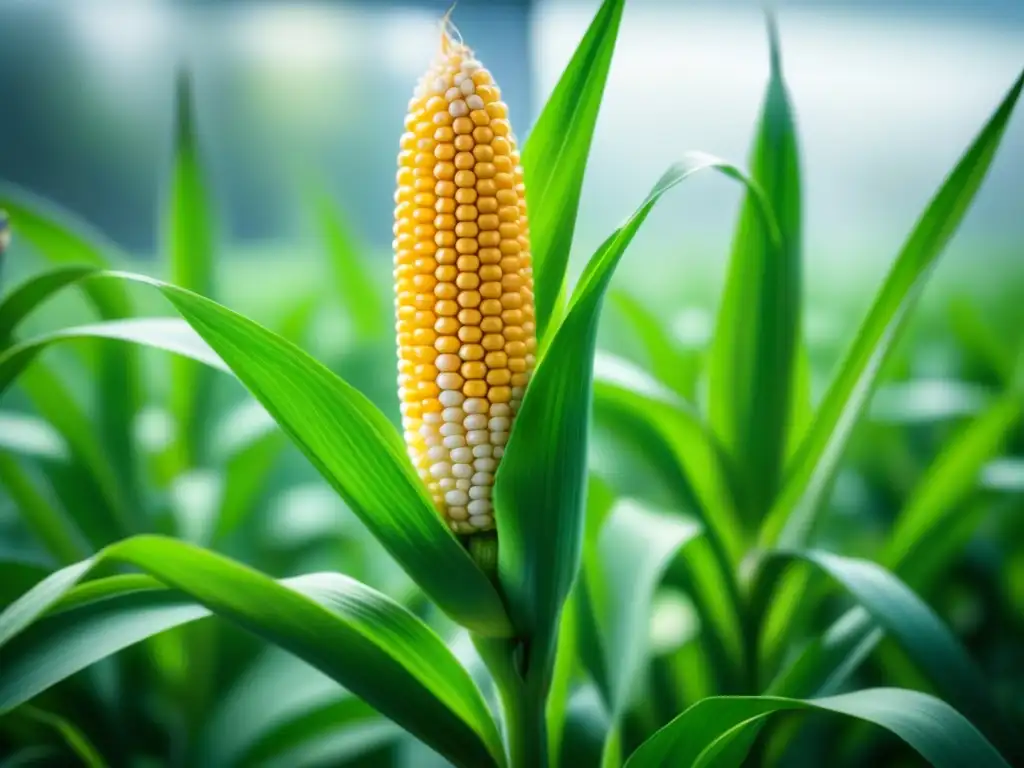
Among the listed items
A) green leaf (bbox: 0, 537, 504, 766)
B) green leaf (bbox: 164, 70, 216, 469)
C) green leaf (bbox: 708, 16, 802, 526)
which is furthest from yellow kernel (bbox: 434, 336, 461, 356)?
green leaf (bbox: 164, 70, 216, 469)

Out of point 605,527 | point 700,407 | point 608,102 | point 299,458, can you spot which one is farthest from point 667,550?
point 608,102

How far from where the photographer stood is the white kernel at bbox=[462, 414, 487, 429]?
479 millimetres

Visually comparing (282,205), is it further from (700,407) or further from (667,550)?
(667,550)

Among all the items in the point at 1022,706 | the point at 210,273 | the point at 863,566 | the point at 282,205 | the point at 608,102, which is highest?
the point at 608,102

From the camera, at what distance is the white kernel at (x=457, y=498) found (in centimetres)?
49

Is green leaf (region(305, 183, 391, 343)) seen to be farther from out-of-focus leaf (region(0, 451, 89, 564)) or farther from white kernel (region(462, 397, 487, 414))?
white kernel (region(462, 397, 487, 414))

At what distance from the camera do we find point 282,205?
4.49ft

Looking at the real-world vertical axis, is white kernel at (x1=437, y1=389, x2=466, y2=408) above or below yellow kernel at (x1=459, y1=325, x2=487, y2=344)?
below

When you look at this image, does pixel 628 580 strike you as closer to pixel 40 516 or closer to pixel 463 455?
pixel 463 455

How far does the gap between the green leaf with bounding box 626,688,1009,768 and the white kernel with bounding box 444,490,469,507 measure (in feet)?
0.53

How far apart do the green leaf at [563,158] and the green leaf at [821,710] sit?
0.23m

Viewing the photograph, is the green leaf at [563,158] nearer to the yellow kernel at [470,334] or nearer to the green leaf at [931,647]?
the yellow kernel at [470,334]

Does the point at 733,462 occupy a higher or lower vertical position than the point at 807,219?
lower

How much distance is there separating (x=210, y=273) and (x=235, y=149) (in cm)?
47
